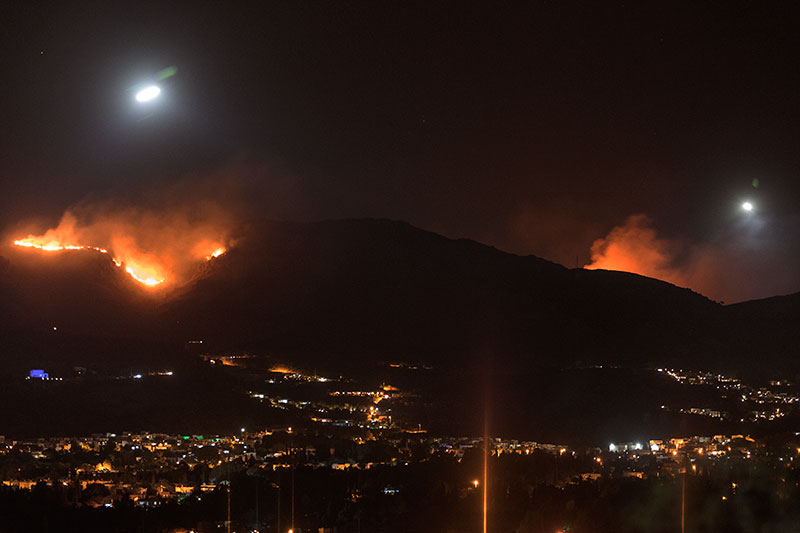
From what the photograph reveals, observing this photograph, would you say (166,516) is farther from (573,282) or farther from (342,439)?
(573,282)

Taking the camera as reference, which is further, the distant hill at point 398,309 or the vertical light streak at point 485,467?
the distant hill at point 398,309

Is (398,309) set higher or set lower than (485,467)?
higher

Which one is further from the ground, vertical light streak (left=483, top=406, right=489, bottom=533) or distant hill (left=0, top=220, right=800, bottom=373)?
distant hill (left=0, top=220, right=800, bottom=373)

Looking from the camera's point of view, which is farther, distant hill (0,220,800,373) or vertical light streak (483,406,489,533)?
distant hill (0,220,800,373)

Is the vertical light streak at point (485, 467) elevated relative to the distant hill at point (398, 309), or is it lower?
lower

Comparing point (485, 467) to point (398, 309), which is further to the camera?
point (398, 309)

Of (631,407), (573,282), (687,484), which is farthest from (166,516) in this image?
(573,282)

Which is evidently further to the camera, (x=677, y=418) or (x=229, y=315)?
(x=229, y=315)

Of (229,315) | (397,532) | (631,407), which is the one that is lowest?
A: (397,532)
